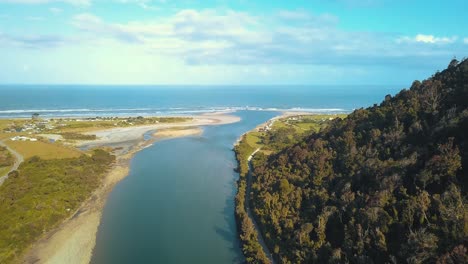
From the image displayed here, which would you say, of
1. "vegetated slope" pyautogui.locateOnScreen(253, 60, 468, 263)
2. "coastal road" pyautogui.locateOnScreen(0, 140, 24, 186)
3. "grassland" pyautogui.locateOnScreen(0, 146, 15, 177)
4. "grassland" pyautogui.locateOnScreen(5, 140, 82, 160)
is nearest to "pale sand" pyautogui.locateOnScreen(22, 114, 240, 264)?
"grassland" pyautogui.locateOnScreen(5, 140, 82, 160)

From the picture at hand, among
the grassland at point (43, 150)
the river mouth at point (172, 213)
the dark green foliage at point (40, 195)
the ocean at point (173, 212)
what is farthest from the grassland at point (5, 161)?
the river mouth at point (172, 213)

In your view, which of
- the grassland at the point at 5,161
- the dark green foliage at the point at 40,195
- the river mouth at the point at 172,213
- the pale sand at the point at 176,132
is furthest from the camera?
the pale sand at the point at 176,132

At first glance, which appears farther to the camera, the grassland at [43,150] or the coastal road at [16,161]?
the grassland at [43,150]

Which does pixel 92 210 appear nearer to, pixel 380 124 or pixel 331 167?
pixel 331 167

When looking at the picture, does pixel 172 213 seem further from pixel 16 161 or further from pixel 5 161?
pixel 16 161

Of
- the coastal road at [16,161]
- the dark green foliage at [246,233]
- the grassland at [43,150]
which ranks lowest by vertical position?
the dark green foliage at [246,233]

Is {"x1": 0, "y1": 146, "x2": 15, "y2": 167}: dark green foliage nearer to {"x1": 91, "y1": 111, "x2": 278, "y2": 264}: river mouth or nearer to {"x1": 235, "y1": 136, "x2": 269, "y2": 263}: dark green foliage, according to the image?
{"x1": 91, "y1": 111, "x2": 278, "y2": 264}: river mouth

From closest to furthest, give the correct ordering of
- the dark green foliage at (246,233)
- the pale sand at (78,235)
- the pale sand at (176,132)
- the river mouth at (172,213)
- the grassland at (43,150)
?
1. the dark green foliage at (246,233)
2. the pale sand at (78,235)
3. the river mouth at (172,213)
4. the grassland at (43,150)
5. the pale sand at (176,132)

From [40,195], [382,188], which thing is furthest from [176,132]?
[382,188]

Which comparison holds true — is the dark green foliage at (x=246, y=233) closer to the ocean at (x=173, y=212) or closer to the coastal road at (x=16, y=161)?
the ocean at (x=173, y=212)
